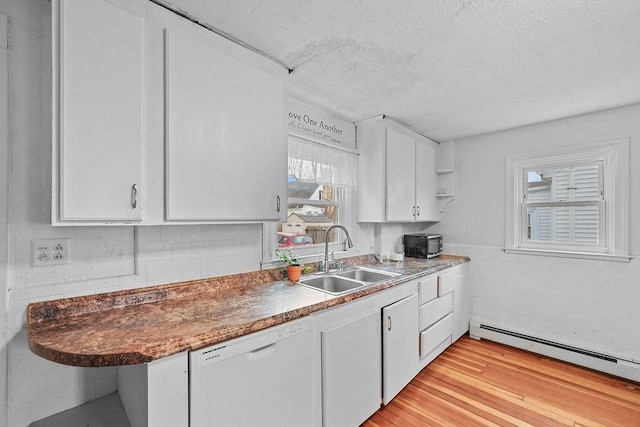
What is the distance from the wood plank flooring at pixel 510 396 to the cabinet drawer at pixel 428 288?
2.16ft

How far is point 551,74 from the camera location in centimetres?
→ 197

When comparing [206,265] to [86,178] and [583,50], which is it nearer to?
[86,178]

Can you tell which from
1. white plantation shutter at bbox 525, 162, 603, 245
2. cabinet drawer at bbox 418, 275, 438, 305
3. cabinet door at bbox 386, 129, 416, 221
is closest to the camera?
cabinet drawer at bbox 418, 275, 438, 305

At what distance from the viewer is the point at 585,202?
277 cm

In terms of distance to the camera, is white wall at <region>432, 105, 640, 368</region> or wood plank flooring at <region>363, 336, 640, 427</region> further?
white wall at <region>432, 105, 640, 368</region>

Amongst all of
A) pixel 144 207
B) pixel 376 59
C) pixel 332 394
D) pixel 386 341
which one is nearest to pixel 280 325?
pixel 332 394

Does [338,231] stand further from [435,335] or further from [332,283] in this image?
[435,335]

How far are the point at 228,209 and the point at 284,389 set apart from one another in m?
0.95

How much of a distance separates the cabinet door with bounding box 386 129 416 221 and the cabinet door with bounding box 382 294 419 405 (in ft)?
3.07

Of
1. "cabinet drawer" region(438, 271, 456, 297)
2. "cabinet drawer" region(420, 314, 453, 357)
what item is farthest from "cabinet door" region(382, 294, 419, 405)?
"cabinet drawer" region(438, 271, 456, 297)

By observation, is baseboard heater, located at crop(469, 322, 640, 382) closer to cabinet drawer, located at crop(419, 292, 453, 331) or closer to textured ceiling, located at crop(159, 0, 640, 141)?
cabinet drawer, located at crop(419, 292, 453, 331)

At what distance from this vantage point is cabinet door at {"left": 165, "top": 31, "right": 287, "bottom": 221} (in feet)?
4.58

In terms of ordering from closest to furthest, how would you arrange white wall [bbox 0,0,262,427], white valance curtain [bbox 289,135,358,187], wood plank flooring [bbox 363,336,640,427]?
white wall [bbox 0,0,262,427]
wood plank flooring [bbox 363,336,640,427]
white valance curtain [bbox 289,135,358,187]

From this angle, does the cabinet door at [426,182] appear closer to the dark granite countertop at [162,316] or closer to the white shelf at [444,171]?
the white shelf at [444,171]
